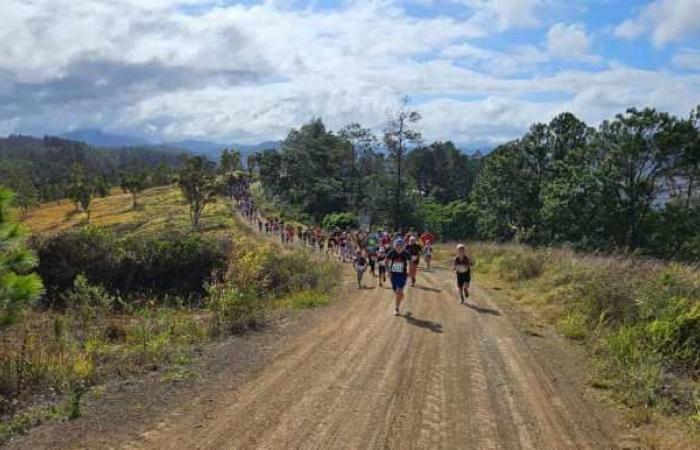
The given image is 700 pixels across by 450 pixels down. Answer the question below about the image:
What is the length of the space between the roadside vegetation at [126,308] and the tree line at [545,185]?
20225mm

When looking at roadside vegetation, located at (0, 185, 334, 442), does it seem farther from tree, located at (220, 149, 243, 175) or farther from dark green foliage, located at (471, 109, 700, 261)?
tree, located at (220, 149, 243, 175)

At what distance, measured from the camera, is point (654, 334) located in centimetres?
1063

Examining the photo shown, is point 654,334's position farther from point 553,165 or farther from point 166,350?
point 553,165

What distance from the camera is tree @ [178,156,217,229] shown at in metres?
54.5

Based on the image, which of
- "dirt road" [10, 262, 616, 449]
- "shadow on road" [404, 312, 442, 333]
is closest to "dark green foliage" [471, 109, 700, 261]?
"shadow on road" [404, 312, 442, 333]

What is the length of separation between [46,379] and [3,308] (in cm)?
250

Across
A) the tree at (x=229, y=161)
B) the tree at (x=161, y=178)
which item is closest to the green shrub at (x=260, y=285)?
the tree at (x=229, y=161)

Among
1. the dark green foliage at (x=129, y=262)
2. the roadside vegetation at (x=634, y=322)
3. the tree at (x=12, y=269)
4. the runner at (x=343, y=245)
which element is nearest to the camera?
the tree at (x=12, y=269)

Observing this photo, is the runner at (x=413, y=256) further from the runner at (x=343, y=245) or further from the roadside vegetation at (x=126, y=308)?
the runner at (x=343, y=245)

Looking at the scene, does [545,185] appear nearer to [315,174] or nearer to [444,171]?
[315,174]

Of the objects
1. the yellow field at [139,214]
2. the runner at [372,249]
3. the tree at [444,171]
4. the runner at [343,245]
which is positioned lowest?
the yellow field at [139,214]

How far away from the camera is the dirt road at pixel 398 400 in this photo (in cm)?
700

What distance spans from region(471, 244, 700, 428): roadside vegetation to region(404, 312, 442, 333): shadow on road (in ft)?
8.78

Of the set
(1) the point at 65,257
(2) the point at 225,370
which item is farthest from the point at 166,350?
(1) the point at 65,257
